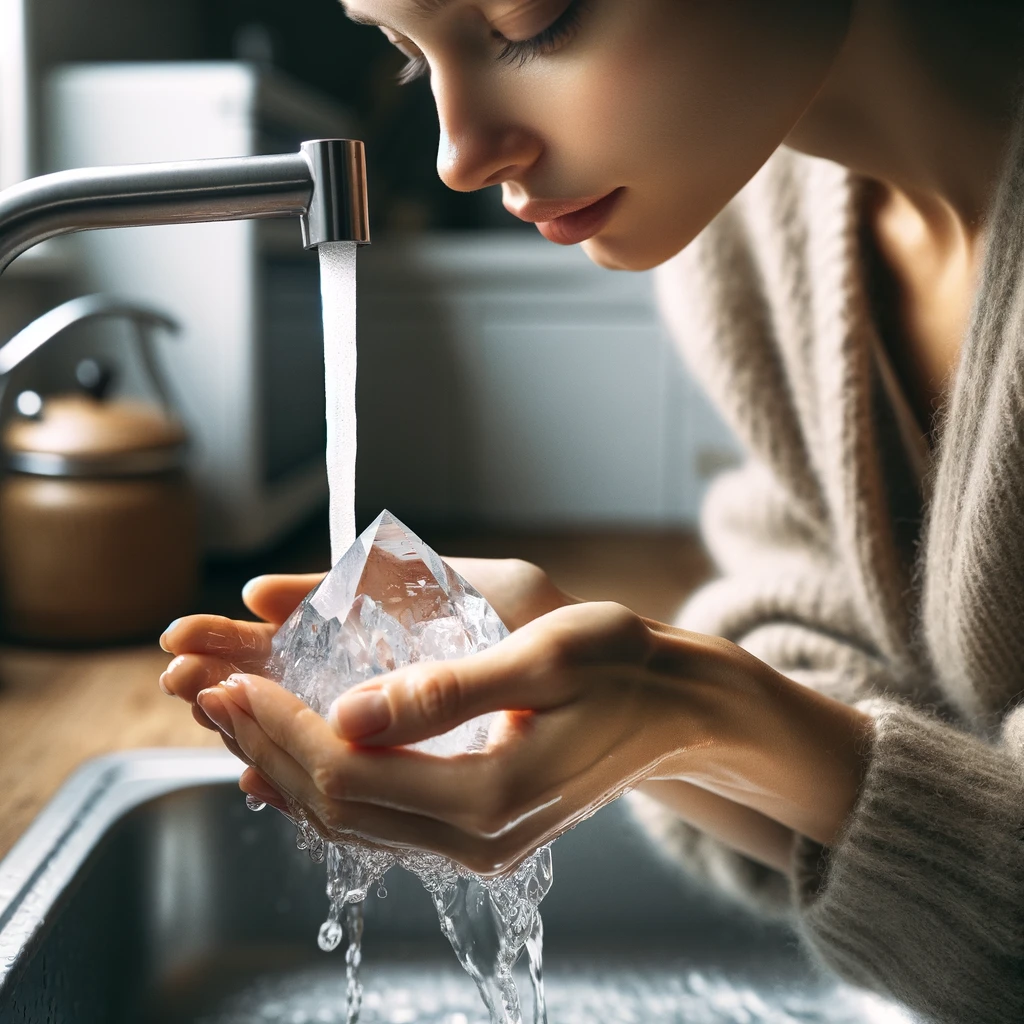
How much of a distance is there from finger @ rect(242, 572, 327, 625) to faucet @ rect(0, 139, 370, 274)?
0.59ft

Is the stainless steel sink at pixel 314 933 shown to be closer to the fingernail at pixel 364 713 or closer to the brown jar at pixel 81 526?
the fingernail at pixel 364 713

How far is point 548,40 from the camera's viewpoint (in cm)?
55

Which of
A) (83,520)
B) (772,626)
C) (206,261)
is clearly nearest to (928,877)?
(772,626)

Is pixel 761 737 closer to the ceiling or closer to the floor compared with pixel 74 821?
closer to the ceiling

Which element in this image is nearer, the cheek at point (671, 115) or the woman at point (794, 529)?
the woman at point (794, 529)

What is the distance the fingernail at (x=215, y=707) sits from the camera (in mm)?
468

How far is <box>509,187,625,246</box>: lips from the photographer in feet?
1.99

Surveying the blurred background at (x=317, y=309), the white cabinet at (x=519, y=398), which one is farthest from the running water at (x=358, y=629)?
the white cabinet at (x=519, y=398)

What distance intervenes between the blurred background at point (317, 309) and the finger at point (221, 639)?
130 centimetres

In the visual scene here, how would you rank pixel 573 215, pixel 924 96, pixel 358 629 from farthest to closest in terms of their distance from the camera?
pixel 924 96
pixel 573 215
pixel 358 629

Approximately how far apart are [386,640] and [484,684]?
111 mm

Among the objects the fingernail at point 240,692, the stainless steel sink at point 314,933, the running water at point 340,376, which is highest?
the running water at point 340,376

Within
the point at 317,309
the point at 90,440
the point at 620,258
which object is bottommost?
the point at 90,440

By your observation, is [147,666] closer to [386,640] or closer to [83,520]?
[83,520]
